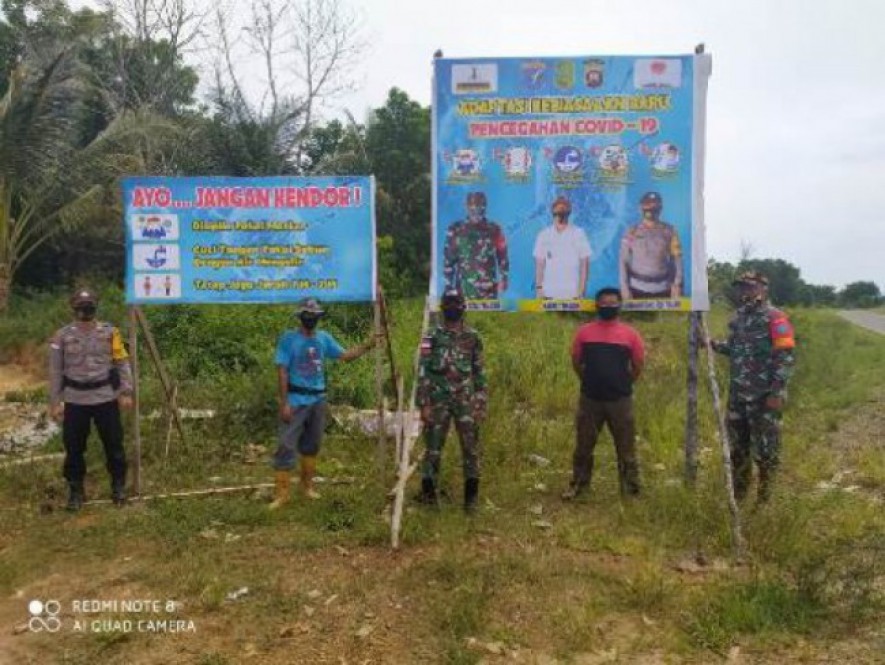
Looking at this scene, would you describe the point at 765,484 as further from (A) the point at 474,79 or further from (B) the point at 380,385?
(A) the point at 474,79

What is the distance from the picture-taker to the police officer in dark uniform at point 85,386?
603 centimetres

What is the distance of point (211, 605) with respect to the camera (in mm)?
4457

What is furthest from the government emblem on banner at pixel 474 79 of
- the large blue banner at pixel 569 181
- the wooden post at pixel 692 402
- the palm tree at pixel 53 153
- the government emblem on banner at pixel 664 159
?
the palm tree at pixel 53 153

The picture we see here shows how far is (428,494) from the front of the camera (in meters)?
6.06

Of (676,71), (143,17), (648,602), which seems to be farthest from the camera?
(143,17)

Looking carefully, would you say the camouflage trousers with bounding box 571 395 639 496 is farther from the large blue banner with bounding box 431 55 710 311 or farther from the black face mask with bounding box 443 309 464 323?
the black face mask with bounding box 443 309 464 323

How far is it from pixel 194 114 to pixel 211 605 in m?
21.9

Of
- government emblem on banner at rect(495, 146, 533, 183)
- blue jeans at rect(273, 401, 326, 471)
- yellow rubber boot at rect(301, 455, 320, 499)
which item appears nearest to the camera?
government emblem on banner at rect(495, 146, 533, 183)

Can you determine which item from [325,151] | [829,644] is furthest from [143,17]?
[829,644]

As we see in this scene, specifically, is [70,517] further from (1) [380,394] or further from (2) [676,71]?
(2) [676,71]

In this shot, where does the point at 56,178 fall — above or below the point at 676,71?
above

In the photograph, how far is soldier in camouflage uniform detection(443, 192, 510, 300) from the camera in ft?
19.1

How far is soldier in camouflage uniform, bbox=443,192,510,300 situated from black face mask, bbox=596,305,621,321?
72 centimetres

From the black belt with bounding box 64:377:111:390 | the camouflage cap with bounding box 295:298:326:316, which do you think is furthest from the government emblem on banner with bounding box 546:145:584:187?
the black belt with bounding box 64:377:111:390
